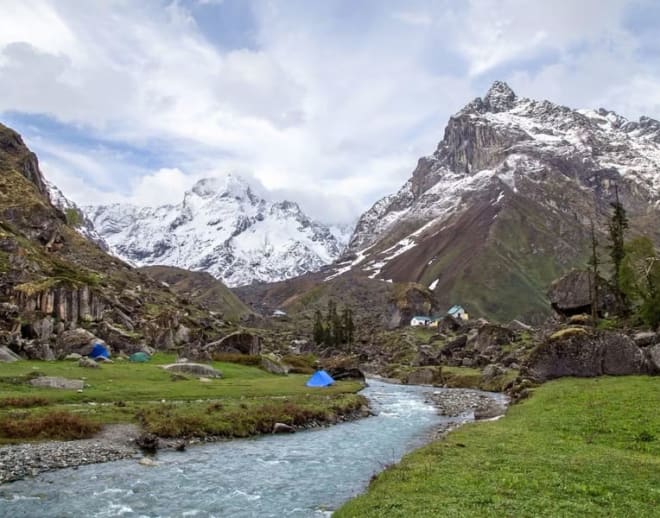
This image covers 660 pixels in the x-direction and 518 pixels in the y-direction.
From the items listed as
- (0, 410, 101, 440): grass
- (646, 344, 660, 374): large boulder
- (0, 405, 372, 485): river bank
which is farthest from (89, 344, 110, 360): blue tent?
(646, 344, 660, 374): large boulder

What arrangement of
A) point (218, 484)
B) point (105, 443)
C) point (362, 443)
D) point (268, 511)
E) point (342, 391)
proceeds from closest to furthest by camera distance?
1. point (268, 511)
2. point (218, 484)
3. point (105, 443)
4. point (362, 443)
5. point (342, 391)

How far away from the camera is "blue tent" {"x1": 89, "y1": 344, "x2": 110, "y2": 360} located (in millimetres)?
85438

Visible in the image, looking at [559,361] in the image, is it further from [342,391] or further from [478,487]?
[478,487]

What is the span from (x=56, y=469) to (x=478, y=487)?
25221 millimetres

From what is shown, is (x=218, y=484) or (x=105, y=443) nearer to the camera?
(x=218, y=484)

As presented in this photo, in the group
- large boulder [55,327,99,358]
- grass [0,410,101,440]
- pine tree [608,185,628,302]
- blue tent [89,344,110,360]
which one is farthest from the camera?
pine tree [608,185,628,302]

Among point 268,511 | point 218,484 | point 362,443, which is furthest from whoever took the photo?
point 362,443

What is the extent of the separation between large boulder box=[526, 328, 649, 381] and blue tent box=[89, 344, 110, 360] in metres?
61.3

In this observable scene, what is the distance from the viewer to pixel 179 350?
11062 cm

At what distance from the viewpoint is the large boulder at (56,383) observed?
183 feet

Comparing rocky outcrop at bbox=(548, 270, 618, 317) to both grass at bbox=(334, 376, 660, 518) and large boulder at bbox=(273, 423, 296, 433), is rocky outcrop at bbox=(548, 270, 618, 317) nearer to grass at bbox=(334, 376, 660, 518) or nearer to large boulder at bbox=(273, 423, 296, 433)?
grass at bbox=(334, 376, 660, 518)

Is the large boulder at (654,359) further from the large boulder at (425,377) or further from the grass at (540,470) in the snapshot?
the large boulder at (425,377)

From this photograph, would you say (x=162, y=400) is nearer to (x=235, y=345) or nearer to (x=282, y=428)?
(x=282, y=428)

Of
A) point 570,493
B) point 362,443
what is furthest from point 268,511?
point 362,443
